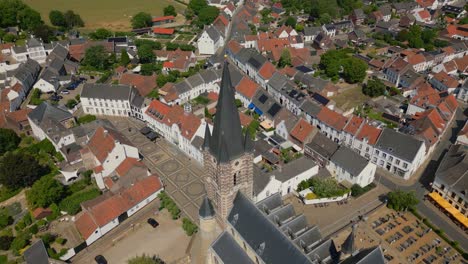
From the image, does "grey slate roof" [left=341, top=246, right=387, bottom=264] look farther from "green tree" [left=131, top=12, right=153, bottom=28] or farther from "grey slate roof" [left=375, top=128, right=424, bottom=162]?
"green tree" [left=131, top=12, right=153, bottom=28]

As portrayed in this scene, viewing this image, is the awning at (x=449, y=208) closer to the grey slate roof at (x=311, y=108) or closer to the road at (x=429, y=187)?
the road at (x=429, y=187)

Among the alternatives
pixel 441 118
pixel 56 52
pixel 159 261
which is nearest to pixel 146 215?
pixel 159 261

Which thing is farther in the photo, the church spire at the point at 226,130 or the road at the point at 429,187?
the road at the point at 429,187

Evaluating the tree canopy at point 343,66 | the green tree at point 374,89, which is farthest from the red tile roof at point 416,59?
the green tree at point 374,89

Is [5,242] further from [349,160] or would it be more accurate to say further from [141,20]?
[141,20]

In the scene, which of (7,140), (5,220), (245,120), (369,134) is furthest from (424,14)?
(5,220)

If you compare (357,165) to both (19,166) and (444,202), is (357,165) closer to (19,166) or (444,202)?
(444,202)
